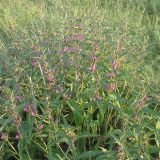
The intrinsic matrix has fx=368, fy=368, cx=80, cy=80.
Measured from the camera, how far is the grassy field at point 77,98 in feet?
6.51

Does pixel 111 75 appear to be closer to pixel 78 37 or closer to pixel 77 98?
pixel 77 98

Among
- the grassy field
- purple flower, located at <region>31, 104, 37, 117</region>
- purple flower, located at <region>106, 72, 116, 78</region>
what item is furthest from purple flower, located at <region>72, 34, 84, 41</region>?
purple flower, located at <region>31, 104, 37, 117</region>

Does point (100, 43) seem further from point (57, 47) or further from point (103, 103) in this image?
point (103, 103)

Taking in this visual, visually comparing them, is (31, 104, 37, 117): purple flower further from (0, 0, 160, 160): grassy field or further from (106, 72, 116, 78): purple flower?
(106, 72, 116, 78): purple flower

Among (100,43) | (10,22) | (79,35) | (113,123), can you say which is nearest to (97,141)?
(113,123)

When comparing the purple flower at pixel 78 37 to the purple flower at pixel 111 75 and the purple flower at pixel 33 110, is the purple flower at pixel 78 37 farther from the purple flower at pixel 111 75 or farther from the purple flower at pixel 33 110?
the purple flower at pixel 33 110

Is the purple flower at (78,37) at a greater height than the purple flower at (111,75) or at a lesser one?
greater

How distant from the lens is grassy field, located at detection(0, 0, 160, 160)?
1984 mm

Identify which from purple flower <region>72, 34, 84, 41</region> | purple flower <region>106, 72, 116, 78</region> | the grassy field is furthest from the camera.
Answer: purple flower <region>72, 34, 84, 41</region>

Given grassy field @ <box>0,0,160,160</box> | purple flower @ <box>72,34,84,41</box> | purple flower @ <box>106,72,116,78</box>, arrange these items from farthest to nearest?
purple flower @ <box>72,34,84,41</box> → purple flower @ <box>106,72,116,78</box> → grassy field @ <box>0,0,160,160</box>

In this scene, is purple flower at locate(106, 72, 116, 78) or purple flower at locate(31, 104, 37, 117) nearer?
purple flower at locate(31, 104, 37, 117)

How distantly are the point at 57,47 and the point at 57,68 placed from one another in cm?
26

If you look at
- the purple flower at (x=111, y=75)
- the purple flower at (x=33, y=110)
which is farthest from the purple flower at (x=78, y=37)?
the purple flower at (x=33, y=110)

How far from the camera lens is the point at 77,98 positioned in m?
2.46
